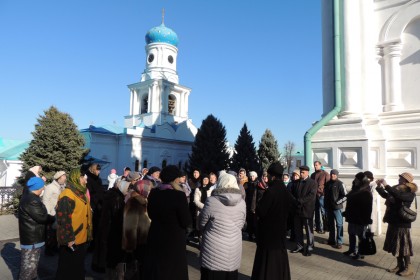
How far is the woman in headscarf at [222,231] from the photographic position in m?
3.74

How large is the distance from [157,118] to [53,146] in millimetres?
20569

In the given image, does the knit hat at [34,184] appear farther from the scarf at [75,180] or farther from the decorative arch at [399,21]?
the decorative arch at [399,21]

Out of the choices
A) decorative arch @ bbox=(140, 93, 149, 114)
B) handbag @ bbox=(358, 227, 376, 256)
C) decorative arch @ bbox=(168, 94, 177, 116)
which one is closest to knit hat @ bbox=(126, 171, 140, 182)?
handbag @ bbox=(358, 227, 376, 256)

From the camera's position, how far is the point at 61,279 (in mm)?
4320

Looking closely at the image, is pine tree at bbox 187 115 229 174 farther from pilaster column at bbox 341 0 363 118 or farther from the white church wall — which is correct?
the white church wall

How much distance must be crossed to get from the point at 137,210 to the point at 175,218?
31.0 inches

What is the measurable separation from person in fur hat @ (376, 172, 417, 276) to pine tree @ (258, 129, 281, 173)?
102 ft

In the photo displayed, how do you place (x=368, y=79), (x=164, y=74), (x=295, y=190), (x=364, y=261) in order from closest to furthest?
(x=364, y=261) < (x=295, y=190) < (x=368, y=79) < (x=164, y=74)

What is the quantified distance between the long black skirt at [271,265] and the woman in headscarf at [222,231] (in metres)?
0.43

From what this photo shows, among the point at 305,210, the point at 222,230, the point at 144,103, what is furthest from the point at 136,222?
the point at 144,103

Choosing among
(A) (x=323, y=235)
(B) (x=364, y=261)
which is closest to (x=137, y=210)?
(B) (x=364, y=261)

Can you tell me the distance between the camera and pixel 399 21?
9.05 m

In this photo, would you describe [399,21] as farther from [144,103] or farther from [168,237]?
[144,103]

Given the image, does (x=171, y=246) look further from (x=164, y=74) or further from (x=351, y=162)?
(x=164, y=74)
